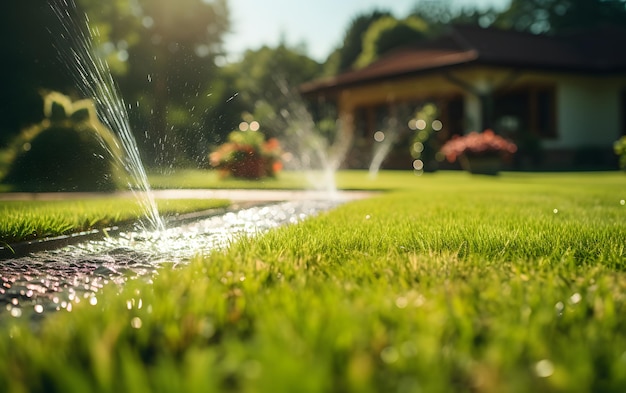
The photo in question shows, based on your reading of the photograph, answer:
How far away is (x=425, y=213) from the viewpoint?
609 centimetres

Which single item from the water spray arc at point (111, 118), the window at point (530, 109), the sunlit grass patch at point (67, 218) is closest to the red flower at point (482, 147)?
the window at point (530, 109)

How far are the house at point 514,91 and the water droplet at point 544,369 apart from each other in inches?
707

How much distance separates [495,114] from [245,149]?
42.5ft

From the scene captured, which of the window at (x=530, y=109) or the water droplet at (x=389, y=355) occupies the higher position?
the window at (x=530, y=109)

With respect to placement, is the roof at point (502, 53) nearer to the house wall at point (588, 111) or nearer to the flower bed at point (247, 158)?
the house wall at point (588, 111)

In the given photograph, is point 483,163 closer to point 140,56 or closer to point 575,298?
point 575,298

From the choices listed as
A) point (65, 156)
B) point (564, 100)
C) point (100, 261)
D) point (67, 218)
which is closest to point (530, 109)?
point (564, 100)

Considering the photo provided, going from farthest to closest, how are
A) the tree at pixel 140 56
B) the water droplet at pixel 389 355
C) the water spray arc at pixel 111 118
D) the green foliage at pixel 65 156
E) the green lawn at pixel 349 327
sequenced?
the tree at pixel 140 56 → the green foliage at pixel 65 156 → the water spray arc at pixel 111 118 → the water droplet at pixel 389 355 → the green lawn at pixel 349 327

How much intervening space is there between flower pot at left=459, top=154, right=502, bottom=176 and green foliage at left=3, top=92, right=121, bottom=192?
879 cm

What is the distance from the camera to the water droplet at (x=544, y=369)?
1.64 meters

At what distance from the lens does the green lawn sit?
158 centimetres

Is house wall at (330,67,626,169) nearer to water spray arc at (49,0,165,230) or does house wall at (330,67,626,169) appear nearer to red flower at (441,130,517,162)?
red flower at (441,130,517,162)

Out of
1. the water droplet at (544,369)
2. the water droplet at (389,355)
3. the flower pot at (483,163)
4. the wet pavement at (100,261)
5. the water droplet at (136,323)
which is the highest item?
the flower pot at (483,163)

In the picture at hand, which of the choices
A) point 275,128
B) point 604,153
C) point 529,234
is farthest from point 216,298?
point 275,128
